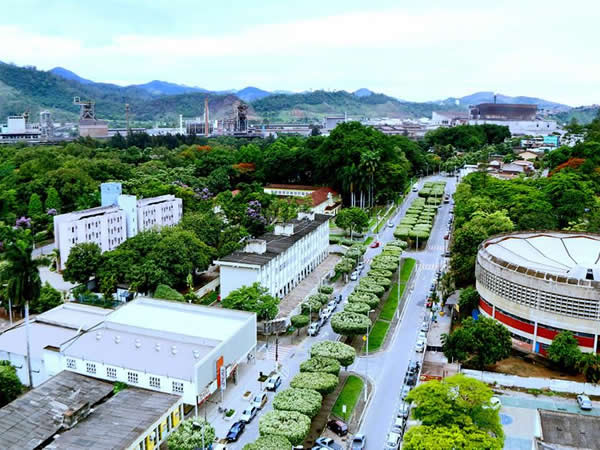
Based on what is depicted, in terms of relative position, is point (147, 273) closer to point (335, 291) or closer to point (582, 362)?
point (335, 291)

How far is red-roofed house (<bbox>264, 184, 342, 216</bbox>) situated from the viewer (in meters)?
89.3

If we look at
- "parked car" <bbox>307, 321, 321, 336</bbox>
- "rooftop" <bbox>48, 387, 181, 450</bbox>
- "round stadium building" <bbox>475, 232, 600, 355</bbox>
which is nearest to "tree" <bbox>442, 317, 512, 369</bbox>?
"round stadium building" <bbox>475, 232, 600, 355</bbox>

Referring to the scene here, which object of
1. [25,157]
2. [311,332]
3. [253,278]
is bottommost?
[311,332]

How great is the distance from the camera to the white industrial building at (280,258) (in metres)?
49.3

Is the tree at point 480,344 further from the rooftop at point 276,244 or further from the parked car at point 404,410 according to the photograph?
the rooftop at point 276,244

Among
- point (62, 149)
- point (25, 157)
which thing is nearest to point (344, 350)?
point (25, 157)

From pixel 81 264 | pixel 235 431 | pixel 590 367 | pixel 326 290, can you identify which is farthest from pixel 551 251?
pixel 81 264

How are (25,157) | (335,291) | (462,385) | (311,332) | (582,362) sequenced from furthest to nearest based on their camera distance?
(25,157) < (335,291) < (311,332) < (582,362) < (462,385)

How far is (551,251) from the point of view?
1897 inches

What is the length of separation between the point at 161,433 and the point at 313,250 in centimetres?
3541

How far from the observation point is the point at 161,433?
99.8ft

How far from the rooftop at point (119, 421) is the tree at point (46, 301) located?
19.2 meters

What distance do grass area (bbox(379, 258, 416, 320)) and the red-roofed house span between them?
23630 millimetres

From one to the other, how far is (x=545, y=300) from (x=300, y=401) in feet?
66.9
